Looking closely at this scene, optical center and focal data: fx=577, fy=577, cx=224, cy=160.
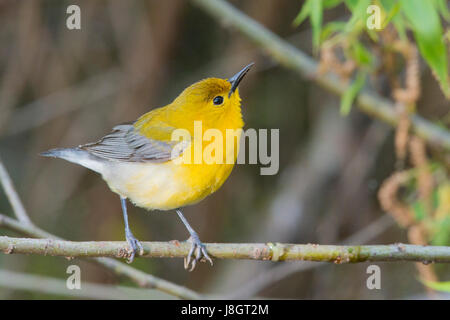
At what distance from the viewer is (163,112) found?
116 inches

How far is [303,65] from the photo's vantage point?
12.8 feet

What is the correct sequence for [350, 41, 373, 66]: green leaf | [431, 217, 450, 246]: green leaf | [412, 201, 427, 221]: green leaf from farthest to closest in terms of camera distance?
1. [412, 201, 427, 221]: green leaf
2. [431, 217, 450, 246]: green leaf
3. [350, 41, 373, 66]: green leaf

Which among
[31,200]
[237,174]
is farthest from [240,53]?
[31,200]

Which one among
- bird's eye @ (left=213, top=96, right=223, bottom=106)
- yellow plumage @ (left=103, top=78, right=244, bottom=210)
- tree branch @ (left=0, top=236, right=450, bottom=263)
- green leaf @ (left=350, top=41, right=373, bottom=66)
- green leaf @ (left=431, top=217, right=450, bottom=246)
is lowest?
tree branch @ (left=0, top=236, right=450, bottom=263)

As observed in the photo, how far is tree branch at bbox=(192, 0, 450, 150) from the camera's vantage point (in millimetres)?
3781

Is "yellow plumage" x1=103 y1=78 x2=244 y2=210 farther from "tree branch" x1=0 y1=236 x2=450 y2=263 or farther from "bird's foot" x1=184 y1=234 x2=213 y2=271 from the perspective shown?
"tree branch" x1=0 y1=236 x2=450 y2=263

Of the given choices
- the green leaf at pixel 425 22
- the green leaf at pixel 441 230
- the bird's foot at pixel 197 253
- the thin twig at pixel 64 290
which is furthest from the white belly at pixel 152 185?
the green leaf at pixel 441 230

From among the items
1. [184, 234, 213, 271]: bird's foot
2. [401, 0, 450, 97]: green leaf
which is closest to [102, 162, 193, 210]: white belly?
[184, 234, 213, 271]: bird's foot

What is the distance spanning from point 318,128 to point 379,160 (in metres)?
0.71

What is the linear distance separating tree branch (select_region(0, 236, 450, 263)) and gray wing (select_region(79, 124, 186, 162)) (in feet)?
2.01

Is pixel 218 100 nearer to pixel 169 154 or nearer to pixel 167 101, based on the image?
pixel 169 154
